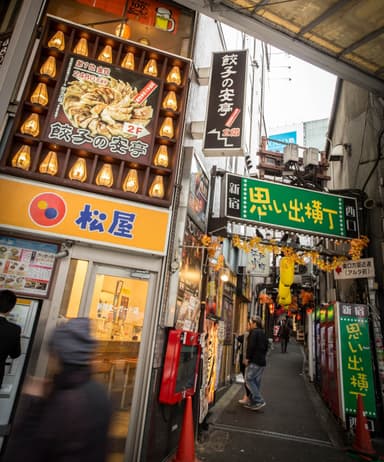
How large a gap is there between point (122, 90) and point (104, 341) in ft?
16.9

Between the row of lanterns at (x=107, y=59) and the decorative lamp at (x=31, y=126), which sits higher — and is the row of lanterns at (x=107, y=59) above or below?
above

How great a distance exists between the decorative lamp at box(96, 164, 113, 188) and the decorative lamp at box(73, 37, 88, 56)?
105 inches

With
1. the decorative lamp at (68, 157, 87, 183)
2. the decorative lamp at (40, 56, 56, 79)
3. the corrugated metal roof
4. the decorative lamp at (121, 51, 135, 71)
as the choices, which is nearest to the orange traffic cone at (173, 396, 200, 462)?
the decorative lamp at (68, 157, 87, 183)

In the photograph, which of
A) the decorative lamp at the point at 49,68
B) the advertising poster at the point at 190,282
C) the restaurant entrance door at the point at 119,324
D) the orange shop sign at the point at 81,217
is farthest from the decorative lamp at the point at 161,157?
the decorative lamp at the point at 49,68

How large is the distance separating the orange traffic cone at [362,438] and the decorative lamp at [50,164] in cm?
788

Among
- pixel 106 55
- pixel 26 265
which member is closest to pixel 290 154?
pixel 106 55

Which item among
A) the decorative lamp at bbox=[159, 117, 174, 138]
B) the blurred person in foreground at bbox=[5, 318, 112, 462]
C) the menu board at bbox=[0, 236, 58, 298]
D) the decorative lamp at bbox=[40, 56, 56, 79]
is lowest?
the blurred person in foreground at bbox=[5, 318, 112, 462]

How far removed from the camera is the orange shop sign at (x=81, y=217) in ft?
16.5

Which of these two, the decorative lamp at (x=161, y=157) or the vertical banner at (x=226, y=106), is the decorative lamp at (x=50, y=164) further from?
the vertical banner at (x=226, y=106)

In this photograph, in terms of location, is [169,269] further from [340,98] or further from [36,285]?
[340,98]

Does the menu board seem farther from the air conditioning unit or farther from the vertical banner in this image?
the air conditioning unit

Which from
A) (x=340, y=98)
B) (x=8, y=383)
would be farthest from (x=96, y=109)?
(x=340, y=98)

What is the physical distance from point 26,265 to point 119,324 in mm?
2063

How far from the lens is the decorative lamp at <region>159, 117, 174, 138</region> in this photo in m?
6.36
